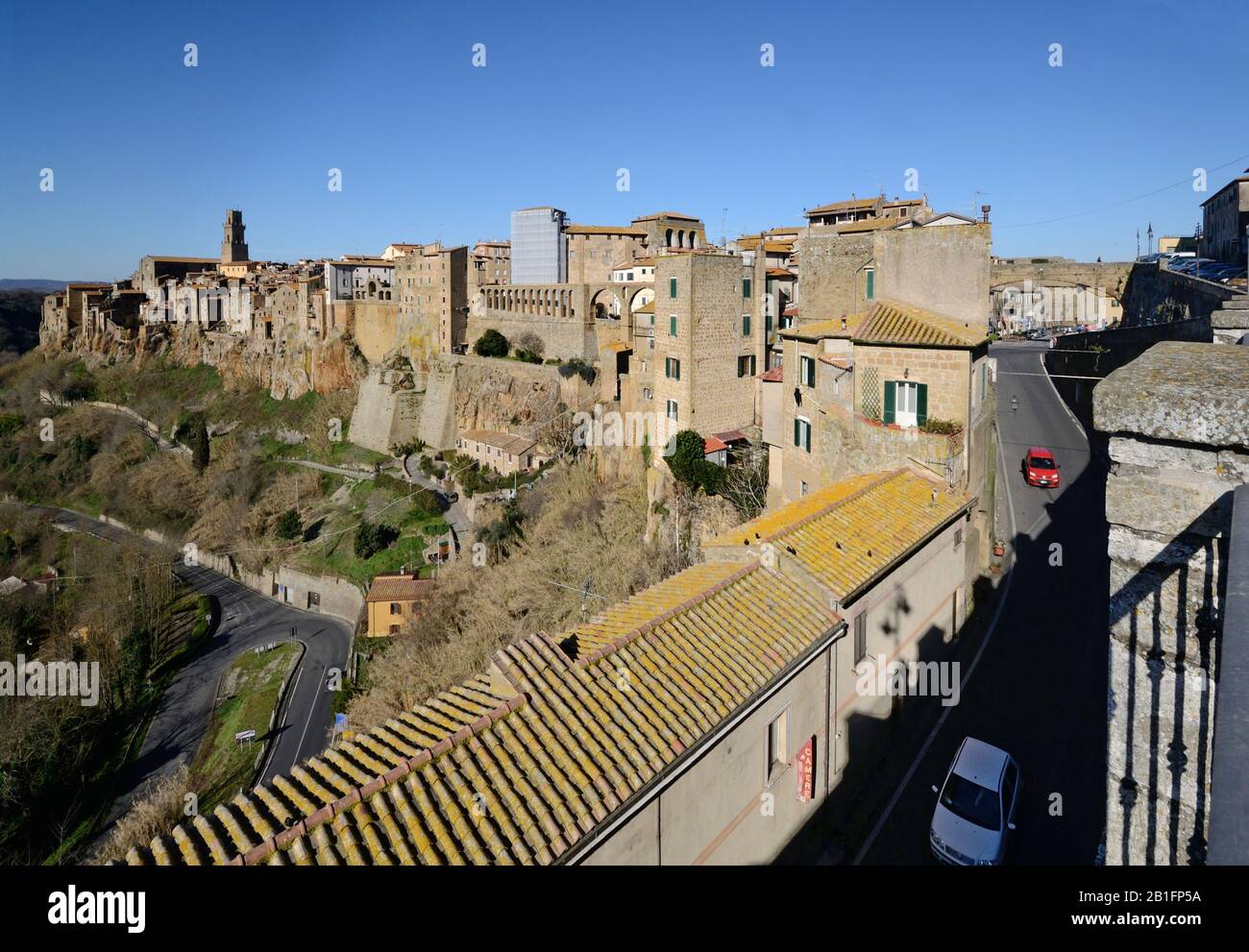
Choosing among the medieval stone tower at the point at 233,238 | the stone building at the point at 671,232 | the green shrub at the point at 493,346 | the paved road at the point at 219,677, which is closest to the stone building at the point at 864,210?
the stone building at the point at 671,232

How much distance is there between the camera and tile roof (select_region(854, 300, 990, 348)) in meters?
14.3

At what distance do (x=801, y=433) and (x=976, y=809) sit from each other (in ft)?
37.1

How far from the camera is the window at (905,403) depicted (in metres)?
14.9

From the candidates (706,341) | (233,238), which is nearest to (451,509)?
(706,341)

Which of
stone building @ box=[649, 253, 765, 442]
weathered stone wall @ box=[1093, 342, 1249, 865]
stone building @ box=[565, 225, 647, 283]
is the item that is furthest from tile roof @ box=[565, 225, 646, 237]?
weathered stone wall @ box=[1093, 342, 1249, 865]

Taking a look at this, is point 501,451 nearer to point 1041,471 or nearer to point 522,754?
point 1041,471

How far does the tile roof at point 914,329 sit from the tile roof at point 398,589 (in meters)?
25.3

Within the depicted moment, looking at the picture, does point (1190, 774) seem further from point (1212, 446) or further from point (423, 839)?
point (423, 839)

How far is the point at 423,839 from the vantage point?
5.67 meters

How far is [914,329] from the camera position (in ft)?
49.0

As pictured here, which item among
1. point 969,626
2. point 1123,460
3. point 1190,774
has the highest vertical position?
point 1123,460
